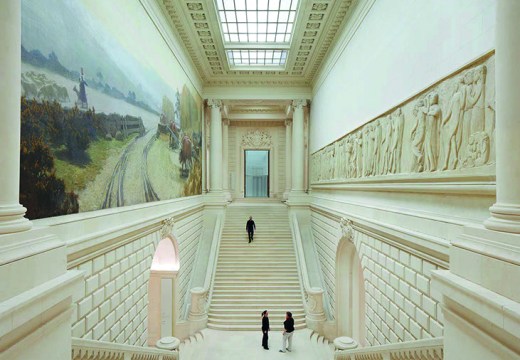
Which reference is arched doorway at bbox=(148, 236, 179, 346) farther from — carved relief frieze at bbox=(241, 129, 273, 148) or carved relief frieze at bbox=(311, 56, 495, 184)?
carved relief frieze at bbox=(241, 129, 273, 148)

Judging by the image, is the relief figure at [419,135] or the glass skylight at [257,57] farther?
the glass skylight at [257,57]

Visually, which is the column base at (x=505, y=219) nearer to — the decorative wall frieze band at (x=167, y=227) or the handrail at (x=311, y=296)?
the decorative wall frieze band at (x=167, y=227)

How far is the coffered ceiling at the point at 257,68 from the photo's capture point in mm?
11352

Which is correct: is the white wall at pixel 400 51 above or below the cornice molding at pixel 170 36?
below

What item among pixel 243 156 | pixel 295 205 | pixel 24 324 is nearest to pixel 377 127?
pixel 24 324

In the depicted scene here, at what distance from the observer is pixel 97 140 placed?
6.27m

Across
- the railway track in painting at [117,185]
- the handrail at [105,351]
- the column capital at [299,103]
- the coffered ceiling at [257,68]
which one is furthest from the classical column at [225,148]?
the handrail at [105,351]

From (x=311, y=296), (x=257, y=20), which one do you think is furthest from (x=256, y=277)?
Result: (x=257, y=20)

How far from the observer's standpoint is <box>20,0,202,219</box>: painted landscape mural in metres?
4.53

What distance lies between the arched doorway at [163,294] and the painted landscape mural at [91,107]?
299 cm

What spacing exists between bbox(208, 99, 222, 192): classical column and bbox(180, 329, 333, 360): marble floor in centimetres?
835

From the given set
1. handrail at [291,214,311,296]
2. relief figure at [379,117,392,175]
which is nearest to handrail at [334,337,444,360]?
relief figure at [379,117,392,175]

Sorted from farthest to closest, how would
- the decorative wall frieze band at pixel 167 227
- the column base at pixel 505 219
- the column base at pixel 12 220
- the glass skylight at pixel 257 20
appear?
the glass skylight at pixel 257 20
the decorative wall frieze band at pixel 167 227
the column base at pixel 12 220
the column base at pixel 505 219

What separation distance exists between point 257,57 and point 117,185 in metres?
11.1
